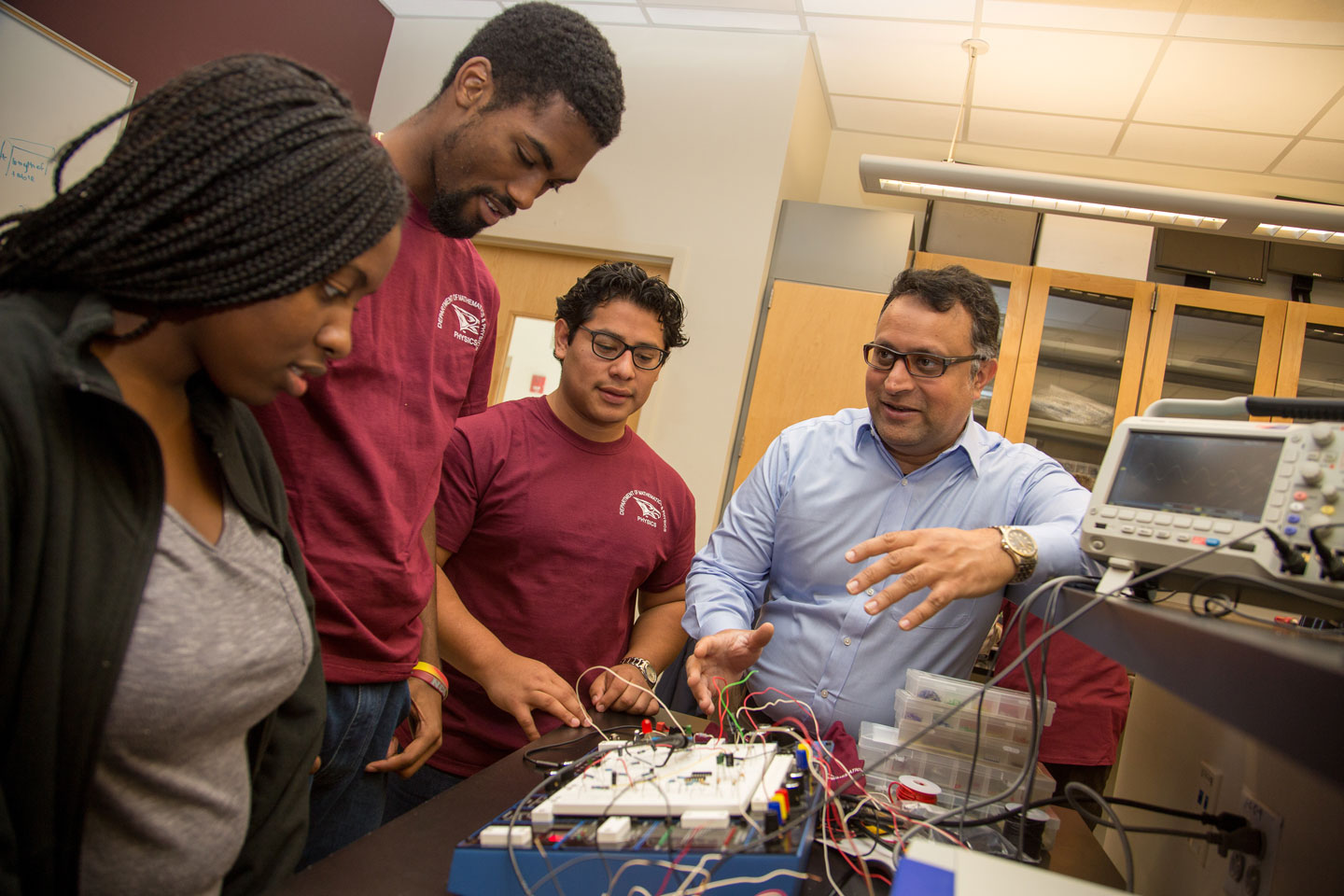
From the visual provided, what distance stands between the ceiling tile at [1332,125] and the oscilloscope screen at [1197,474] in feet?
10.7

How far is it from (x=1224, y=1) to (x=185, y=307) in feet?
10.6

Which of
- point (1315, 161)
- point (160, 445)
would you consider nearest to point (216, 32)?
point (160, 445)

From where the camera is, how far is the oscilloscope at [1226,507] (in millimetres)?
744

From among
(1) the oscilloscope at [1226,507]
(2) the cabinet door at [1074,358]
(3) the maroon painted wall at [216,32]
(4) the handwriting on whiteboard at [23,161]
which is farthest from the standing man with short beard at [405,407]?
(2) the cabinet door at [1074,358]

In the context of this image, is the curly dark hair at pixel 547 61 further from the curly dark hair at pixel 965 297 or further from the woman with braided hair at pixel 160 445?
the curly dark hair at pixel 965 297

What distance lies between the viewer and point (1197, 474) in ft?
2.84

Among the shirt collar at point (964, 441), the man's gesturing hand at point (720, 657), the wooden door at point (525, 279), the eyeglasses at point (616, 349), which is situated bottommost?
the man's gesturing hand at point (720, 657)

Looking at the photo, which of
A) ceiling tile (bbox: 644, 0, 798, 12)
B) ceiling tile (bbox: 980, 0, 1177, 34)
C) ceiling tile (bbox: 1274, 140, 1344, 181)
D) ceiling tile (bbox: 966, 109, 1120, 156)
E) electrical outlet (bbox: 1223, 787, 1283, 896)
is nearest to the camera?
electrical outlet (bbox: 1223, 787, 1283, 896)

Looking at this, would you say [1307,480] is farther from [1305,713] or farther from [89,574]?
[89,574]

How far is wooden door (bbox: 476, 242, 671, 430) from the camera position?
140 inches

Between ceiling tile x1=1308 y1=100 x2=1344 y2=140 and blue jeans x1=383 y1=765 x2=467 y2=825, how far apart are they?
3.88 m

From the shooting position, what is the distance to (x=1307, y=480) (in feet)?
2.49

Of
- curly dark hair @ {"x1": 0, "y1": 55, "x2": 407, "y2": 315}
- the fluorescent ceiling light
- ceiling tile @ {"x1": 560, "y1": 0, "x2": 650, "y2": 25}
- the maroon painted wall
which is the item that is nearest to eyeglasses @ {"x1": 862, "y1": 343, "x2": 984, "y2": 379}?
curly dark hair @ {"x1": 0, "y1": 55, "x2": 407, "y2": 315}

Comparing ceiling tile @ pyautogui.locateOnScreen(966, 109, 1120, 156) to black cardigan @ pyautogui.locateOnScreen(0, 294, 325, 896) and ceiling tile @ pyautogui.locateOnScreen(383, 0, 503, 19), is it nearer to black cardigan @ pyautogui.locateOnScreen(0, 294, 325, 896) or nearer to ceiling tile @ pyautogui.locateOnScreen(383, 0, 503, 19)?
ceiling tile @ pyautogui.locateOnScreen(383, 0, 503, 19)
